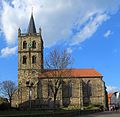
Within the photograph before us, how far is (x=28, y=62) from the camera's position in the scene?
91.2 meters

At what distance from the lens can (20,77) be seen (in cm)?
9056

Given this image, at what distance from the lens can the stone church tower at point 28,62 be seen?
89875mm

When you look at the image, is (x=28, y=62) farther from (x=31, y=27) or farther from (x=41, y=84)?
(x=31, y=27)

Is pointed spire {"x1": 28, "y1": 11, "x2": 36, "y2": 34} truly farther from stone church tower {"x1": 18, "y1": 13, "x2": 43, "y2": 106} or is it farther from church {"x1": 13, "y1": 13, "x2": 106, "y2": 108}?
stone church tower {"x1": 18, "y1": 13, "x2": 43, "y2": 106}

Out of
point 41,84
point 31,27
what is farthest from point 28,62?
point 31,27

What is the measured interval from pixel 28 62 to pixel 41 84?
785 cm

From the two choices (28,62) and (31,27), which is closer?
(28,62)

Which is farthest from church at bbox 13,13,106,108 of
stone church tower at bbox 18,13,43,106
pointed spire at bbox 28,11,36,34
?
pointed spire at bbox 28,11,36,34

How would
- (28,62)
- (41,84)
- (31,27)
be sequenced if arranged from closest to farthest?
(41,84) < (28,62) < (31,27)

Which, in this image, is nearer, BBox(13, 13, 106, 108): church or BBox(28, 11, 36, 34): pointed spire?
BBox(13, 13, 106, 108): church

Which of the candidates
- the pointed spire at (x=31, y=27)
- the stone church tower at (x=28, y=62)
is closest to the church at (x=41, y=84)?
the stone church tower at (x=28, y=62)

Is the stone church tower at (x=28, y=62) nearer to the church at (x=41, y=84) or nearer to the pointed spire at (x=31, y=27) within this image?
the church at (x=41, y=84)

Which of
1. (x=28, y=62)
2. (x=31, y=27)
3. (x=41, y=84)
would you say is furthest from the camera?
(x=31, y=27)

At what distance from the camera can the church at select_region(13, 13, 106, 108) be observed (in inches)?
3511
